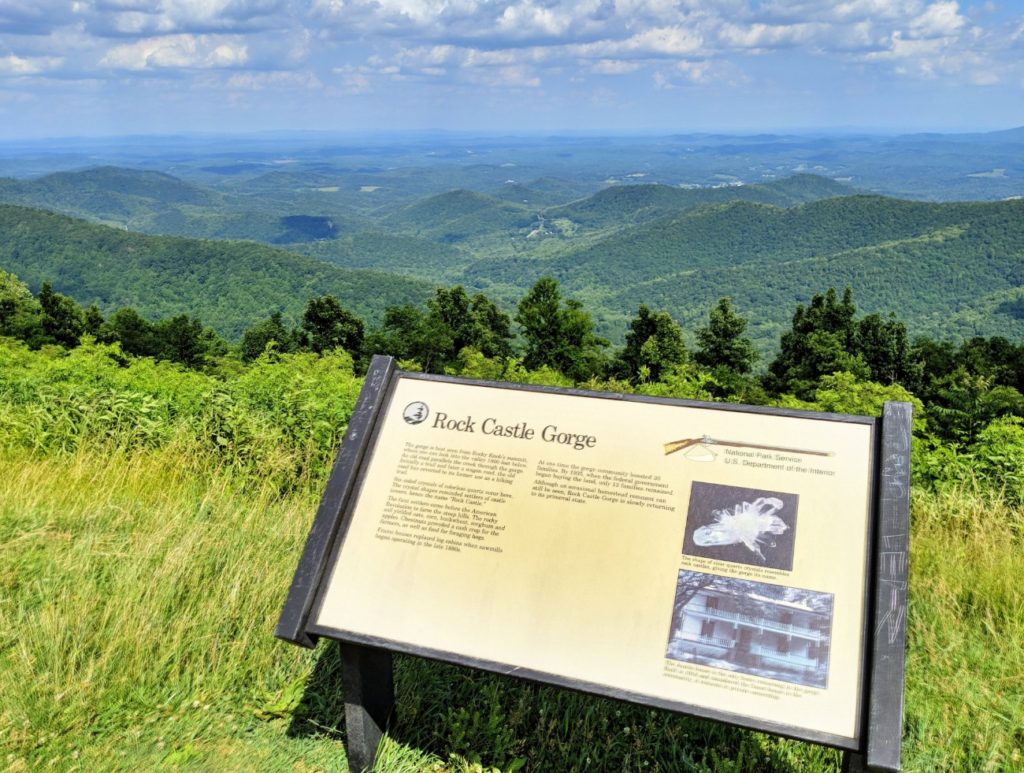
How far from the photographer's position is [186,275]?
12044cm

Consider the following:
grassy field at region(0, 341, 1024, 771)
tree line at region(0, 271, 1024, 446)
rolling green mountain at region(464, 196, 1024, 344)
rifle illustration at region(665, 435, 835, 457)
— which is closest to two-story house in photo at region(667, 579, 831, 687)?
rifle illustration at region(665, 435, 835, 457)

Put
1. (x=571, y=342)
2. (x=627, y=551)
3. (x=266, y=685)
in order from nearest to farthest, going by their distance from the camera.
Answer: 1. (x=627, y=551)
2. (x=266, y=685)
3. (x=571, y=342)

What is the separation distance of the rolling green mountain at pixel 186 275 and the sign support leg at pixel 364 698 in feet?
332

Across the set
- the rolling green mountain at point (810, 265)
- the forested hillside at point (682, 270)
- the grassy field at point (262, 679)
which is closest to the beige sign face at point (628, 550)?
the grassy field at point (262, 679)

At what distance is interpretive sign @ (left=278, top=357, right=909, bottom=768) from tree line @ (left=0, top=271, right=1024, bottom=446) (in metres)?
24.7

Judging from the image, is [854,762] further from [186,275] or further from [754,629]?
[186,275]

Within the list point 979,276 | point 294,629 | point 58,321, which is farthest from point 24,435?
point 979,276

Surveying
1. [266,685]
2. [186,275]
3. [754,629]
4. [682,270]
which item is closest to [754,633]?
[754,629]

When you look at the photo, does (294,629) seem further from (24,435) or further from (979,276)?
(979,276)

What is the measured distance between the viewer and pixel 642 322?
37562mm

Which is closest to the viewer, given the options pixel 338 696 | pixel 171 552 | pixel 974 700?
pixel 974 700

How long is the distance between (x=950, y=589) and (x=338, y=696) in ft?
9.65

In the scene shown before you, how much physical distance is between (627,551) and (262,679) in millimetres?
1802

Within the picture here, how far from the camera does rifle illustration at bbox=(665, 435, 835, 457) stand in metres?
2.55
